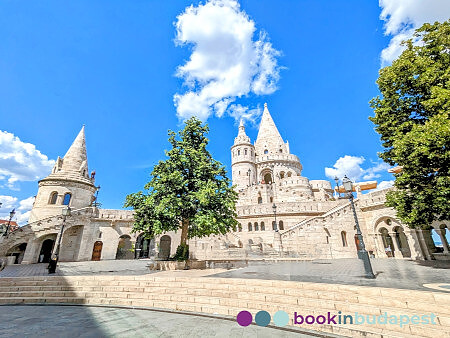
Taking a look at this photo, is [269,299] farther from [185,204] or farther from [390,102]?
[390,102]

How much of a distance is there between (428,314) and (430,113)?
1098 centimetres

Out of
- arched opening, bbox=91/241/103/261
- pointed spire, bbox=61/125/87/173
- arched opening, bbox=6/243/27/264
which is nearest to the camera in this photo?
arched opening, bbox=6/243/27/264

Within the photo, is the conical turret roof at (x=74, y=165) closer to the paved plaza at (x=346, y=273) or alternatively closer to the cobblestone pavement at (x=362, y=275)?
the paved plaza at (x=346, y=273)

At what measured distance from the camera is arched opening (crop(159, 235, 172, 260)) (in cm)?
2554

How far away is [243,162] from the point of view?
155 ft

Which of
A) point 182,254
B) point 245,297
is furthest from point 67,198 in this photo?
point 245,297

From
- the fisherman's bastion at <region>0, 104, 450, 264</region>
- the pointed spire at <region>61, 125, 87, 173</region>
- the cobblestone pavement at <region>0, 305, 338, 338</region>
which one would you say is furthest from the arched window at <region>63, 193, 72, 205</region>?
the cobblestone pavement at <region>0, 305, 338, 338</region>

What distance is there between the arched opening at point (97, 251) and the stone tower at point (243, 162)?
2708cm

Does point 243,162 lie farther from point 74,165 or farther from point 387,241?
point 74,165

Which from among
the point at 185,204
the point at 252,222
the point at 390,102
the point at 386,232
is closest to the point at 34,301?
the point at 185,204

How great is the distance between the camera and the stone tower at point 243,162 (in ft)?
149

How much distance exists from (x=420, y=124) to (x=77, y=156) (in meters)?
35.1

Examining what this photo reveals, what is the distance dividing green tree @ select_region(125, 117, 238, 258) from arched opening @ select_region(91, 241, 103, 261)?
47.1 ft

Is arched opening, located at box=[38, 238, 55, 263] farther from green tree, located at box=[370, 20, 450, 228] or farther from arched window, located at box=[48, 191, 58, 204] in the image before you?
green tree, located at box=[370, 20, 450, 228]
